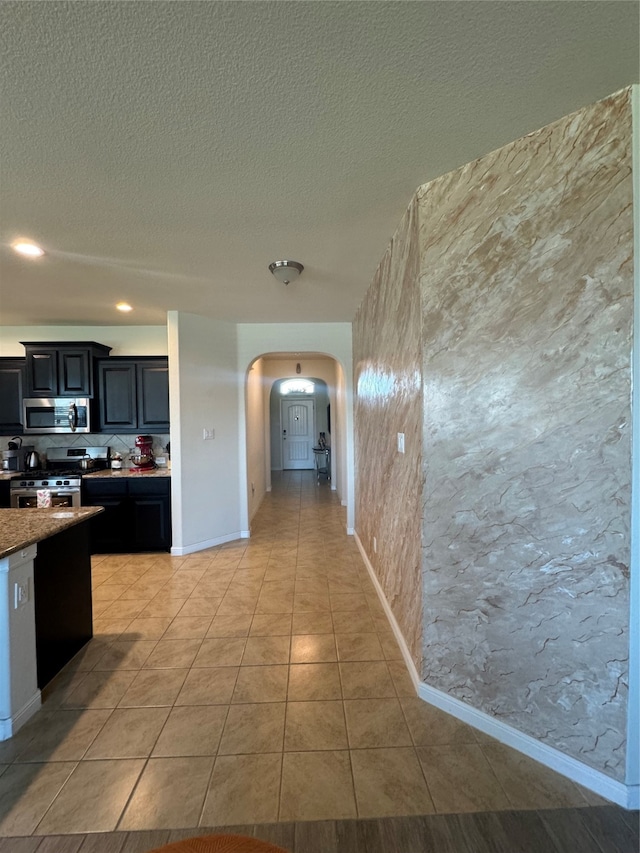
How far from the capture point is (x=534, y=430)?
1460 mm

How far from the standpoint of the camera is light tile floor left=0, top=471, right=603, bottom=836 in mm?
1358

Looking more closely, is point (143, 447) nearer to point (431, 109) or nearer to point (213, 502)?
point (213, 502)

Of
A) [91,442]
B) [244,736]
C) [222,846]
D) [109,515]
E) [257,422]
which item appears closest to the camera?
[222,846]

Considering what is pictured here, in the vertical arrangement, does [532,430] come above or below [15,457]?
above

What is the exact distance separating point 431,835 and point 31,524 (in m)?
2.22

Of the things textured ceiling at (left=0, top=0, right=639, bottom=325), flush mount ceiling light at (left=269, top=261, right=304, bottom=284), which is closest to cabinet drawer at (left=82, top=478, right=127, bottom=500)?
textured ceiling at (left=0, top=0, right=639, bottom=325)

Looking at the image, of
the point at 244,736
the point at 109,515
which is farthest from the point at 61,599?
the point at 109,515

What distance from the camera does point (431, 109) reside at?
53.2 inches

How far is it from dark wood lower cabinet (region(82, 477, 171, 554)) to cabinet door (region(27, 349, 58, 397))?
4.40 ft

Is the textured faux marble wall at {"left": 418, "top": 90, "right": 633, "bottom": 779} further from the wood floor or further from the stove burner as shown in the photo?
the stove burner

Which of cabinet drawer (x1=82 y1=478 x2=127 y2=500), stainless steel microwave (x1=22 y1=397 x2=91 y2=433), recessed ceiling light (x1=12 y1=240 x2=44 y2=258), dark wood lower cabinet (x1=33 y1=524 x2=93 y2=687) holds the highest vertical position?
recessed ceiling light (x1=12 y1=240 x2=44 y2=258)

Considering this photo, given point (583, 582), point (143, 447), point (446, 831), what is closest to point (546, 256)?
point (583, 582)

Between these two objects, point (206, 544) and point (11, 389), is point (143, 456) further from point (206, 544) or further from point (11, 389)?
point (11, 389)

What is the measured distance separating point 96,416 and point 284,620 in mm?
3166
